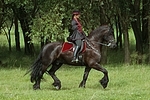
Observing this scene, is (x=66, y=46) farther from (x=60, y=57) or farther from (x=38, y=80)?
(x=38, y=80)

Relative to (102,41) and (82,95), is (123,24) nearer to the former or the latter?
(102,41)

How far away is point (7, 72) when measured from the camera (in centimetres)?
2136

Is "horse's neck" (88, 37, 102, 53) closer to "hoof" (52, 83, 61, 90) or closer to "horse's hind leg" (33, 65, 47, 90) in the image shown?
"hoof" (52, 83, 61, 90)

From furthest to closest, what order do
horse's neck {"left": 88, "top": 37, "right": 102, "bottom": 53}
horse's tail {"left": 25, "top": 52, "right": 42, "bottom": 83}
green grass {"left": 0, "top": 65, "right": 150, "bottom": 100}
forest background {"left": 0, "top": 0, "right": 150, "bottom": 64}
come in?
forest background {"left": 0, "top": 0, "right": 150, "bottom": 64} → horse's neck {"left": 88, "top": 37, "right": 102, "bottom": 53} → horse's tail {"left": 25, "top": 52, "right": 42, "bottom": 83} → green grass {"left": 0, "top": 65, "right": 150, "bottom": 100}

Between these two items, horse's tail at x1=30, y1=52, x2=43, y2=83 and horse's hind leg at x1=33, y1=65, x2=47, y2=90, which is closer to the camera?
horse's hind leg at x1=33, y1=65, x2=47, y2=90

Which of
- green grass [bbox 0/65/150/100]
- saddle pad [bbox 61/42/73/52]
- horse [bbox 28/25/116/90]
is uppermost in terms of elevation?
saddle pad [bbox 61/42/73/52]

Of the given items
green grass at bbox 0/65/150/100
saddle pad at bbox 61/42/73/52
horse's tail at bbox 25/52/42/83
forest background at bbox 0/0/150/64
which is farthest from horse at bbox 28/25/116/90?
forest background at bbox 0/0/150/64

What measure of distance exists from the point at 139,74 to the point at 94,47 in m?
4.30

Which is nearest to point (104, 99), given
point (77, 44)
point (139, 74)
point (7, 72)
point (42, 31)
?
point (77, 44)

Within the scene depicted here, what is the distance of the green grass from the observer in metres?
11.8

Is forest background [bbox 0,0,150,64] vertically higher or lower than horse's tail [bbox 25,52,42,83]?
higher

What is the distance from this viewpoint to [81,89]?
46.0 feet

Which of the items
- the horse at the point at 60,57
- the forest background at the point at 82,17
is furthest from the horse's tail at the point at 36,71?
the forest background at the point at 82,17

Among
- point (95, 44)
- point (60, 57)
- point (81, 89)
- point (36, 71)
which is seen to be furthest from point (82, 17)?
point (81, 89)
